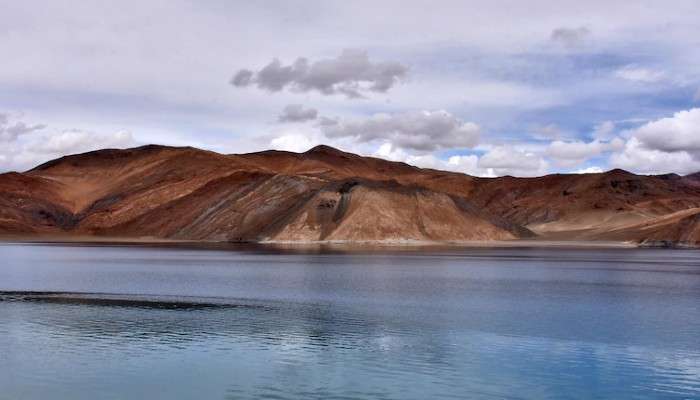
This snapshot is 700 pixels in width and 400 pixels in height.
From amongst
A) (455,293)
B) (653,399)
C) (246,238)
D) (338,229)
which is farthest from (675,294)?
Answer: (246,238)

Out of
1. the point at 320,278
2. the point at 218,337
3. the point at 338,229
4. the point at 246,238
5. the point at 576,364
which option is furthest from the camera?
the point at 246,238

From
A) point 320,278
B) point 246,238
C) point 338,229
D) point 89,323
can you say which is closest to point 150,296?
point 89,323

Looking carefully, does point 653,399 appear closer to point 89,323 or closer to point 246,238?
point 89,323

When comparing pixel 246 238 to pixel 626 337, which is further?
pixel 246 238

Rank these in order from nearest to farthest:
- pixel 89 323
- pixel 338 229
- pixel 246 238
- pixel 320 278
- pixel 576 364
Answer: pixel 576 364 → pixel 89 323 → pixel 320 278 → pixel 338 229 → pixel 246 238

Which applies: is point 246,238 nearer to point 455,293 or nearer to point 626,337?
point 455,293

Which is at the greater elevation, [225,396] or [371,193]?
[371,193]
